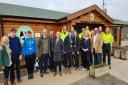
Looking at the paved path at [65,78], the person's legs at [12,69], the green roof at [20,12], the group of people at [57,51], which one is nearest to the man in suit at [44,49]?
the group of people at [57,51]

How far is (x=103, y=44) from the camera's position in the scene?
942 centimetres

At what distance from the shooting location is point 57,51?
797 centimetres

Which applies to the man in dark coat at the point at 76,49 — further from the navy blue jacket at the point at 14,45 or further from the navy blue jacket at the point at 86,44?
the navy blue jacket at the point at 14,45

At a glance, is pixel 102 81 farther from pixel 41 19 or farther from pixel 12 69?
pixel 41 19

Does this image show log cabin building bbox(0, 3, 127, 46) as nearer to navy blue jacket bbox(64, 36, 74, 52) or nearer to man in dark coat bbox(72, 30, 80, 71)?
man in dark coat bbox(72, 30, 80, 71)

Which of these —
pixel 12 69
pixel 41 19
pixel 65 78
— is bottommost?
pixel 65 78

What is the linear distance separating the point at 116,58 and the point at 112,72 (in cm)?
406

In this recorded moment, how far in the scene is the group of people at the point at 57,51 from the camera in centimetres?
690

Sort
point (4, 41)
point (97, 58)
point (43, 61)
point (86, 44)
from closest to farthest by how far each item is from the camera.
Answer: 1. point (4, 41)
2. point (43, 61)
3. point (86, 44)
4. point (97, 58)

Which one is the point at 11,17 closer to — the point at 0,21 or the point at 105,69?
the point at 0,21

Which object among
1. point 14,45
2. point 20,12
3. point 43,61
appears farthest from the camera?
point 20,12

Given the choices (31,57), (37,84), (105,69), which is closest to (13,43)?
(31,57)

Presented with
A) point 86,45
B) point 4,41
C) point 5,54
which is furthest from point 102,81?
point 4,41

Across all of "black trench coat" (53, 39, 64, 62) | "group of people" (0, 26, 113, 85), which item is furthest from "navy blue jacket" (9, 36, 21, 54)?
"black trench coat" (53, 39, 64, 62)
